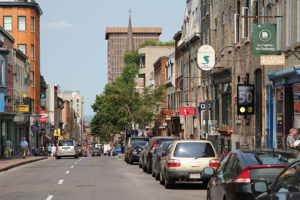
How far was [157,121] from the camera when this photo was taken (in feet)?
255

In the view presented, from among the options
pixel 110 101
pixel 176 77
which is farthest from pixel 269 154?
pixel 110 101

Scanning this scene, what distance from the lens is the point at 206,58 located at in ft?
119

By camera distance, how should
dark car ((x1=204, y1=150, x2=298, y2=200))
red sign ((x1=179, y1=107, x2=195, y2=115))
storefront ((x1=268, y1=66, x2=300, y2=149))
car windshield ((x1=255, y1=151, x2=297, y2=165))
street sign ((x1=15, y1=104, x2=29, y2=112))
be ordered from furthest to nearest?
street sign ((x1=15, y1=104, x2=29, y2=112)) < red sign ((x1=179, y1=107, x2=195, y2=115)) < storefront ((x1=268, y1=66, x2=300, y2=149)) < car windshield ((x1=255, y1=151, x2=297, y2=165)) < dark car ((x1=204, y1=150, x2=298, y2=200))

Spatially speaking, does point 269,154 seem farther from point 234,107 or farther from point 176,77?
point 176,77

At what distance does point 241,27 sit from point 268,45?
935 cm

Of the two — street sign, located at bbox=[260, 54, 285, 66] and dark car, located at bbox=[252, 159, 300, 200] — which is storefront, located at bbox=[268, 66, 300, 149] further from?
dark car, located at bbox=[252, 159, 300, 200]

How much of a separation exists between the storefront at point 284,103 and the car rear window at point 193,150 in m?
6.47

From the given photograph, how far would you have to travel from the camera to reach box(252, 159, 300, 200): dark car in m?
6.26

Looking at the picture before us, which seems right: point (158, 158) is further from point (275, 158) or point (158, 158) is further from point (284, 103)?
point (275, 158)

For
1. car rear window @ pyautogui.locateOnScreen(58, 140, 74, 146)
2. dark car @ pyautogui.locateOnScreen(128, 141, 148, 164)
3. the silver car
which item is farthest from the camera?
car rear window @ pyautogui.locateOnScreen(58, 140, 74, 146)

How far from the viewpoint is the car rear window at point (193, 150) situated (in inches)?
717

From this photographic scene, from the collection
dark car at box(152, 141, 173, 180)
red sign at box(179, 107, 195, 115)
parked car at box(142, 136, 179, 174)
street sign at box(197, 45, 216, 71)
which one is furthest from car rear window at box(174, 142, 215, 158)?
red sign at box(179, 107, 195, 115)

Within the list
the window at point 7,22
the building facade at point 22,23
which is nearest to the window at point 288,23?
the building facade at point 22,23

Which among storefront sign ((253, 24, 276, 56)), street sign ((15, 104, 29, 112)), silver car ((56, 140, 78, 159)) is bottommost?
silver car ((56, 140, 78, 159))
